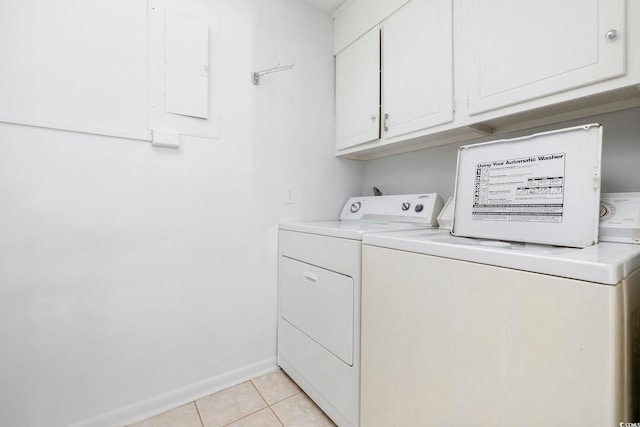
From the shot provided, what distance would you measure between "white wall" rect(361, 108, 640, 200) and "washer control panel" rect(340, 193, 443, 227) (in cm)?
17

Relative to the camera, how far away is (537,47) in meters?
1.04

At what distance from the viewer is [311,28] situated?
6.37ft

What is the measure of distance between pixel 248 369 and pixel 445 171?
174cm

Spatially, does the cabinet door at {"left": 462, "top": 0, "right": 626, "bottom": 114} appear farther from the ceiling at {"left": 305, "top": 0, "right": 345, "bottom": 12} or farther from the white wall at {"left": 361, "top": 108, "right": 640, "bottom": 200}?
the ceiling at {"left": 305, "top": 0, "right": 345, "bottom": 12}

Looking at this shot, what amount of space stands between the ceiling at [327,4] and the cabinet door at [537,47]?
101 cm

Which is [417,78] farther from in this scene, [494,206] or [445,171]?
[494,206]

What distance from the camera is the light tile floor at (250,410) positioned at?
52.5 inches

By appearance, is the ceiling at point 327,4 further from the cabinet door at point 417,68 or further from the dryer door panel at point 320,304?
the dryer door panel at point 320,304

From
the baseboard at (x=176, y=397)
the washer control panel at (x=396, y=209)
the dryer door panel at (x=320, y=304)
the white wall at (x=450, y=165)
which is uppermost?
the white wall at (x=450, y=165)

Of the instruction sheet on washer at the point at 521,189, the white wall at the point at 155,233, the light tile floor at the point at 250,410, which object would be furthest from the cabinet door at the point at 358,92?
the light tile floor at the point at 250,410

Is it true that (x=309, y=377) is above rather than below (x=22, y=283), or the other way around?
below

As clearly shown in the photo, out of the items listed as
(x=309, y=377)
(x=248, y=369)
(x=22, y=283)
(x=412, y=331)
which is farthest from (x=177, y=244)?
(x=412, y=331)

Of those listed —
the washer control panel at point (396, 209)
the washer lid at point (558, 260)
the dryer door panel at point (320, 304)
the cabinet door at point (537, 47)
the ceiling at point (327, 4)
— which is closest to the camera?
the washer lid at point (558, 260)

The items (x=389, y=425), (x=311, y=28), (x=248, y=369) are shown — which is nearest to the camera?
(x=389, y=425)
